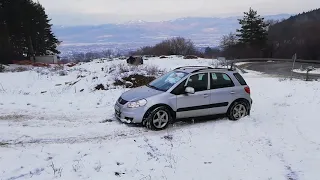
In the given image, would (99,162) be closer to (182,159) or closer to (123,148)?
(123,148)

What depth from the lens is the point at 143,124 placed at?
8.95 m

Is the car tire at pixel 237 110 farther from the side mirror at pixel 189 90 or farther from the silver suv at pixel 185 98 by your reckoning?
the side mirror at pixel 189 90

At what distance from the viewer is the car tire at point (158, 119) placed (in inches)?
348

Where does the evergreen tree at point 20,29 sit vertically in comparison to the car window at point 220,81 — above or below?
Result: above

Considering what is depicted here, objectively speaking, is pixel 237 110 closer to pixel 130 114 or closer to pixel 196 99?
pixel 196 99

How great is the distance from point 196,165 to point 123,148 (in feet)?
5.49

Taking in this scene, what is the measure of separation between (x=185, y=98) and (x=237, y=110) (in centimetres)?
186

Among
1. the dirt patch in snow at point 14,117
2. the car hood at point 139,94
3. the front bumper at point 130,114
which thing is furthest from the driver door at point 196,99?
the dirt patch in snow at point 14,117

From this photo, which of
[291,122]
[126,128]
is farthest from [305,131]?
[126,128]

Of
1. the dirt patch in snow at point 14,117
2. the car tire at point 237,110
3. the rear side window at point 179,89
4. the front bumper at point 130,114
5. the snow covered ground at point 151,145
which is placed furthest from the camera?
the car tire at point 237,110

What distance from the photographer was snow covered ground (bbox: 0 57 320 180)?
6066 millimetres

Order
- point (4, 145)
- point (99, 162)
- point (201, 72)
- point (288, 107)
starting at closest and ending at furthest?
point (99, 162), point (4, 145), point (201, 72), point (288, 107)

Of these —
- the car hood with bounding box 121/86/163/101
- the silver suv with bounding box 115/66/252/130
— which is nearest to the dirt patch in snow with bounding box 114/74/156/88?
the silver suv with bounding box 115/66/252/130

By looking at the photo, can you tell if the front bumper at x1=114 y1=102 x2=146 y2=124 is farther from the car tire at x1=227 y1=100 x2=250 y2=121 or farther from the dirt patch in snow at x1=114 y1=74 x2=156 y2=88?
the dirt patch in snow at x1=114 y1=74 x2=156 y2=88
